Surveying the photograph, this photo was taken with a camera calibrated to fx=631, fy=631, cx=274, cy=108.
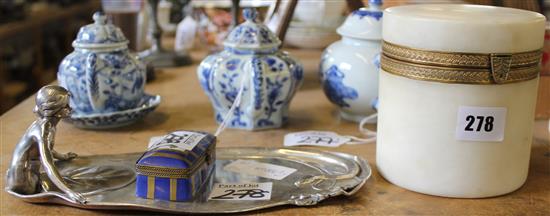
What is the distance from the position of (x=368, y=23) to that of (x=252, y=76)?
8.4 inches

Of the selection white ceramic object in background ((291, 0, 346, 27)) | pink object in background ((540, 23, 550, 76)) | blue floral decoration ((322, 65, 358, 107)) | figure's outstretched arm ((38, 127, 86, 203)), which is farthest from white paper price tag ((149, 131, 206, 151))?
white ceramic object in background ((291, 0, 346, 27))

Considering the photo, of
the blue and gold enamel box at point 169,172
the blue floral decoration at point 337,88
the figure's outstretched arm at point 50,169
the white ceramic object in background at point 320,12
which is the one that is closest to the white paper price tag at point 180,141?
the blue and gold enamel box at point 169,172

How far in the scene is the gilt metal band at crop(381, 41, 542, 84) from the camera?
665 mm

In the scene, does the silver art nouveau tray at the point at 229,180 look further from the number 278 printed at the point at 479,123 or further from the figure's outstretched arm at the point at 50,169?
the number 278 printed at the point at 479,123

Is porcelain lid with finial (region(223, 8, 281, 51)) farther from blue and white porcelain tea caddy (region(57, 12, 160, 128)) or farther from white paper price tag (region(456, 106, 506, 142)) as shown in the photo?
white paper price tag (region(456, 106, 506, 142))

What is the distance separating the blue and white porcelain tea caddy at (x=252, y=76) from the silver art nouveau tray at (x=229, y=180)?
13cm

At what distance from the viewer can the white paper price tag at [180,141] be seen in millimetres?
701

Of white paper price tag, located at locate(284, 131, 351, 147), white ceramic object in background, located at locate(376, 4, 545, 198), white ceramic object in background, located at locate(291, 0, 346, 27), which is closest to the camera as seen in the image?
white ceramic object in background, located at locate(376, 4, 545, 198)

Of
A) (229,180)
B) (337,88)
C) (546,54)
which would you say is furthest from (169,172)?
(546,54)

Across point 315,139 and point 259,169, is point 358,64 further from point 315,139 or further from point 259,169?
point 259,169

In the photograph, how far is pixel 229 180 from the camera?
77 cm

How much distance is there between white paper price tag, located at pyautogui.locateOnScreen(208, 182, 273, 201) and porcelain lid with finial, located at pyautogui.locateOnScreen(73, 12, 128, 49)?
355mm

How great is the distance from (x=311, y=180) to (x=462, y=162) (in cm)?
18

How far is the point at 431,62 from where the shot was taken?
26.7 inches
